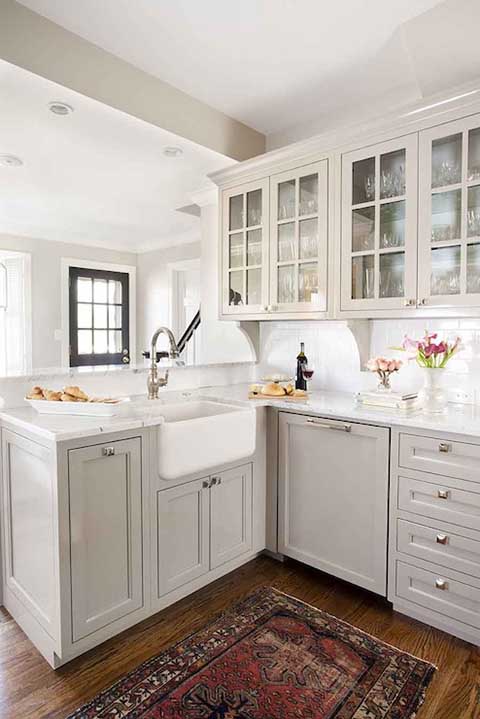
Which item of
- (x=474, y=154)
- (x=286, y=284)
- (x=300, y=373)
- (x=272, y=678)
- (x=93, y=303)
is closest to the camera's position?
(x=272, y=678)

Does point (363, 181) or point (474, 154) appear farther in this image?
point (363, 181)

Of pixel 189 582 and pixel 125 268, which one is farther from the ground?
pixel 125 268

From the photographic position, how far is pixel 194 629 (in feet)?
6.42

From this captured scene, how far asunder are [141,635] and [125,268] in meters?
3.54

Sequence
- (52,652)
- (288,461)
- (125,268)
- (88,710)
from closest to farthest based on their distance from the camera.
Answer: (88,710)
(52,652)
(288,461)
(125,268)

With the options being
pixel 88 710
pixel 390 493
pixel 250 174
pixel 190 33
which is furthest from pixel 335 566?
pixel 190 33

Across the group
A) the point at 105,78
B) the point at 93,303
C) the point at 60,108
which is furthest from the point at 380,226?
the point at 93,303

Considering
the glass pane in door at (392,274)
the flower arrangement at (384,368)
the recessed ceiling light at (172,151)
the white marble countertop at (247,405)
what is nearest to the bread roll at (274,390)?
the white marble countertop at (247,405)

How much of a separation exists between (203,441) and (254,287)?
3.65 ft

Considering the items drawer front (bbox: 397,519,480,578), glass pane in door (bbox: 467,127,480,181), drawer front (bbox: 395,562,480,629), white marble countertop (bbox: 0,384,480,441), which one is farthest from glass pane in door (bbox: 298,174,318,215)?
drawer front (bbox: 395,562,480,629)

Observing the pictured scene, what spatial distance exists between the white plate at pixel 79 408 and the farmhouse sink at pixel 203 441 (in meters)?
0.22

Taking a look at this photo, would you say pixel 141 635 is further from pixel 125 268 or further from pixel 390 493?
pixel 125 268

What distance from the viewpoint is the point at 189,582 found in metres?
2.13

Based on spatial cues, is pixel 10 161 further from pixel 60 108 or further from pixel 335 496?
pixel 335 496
